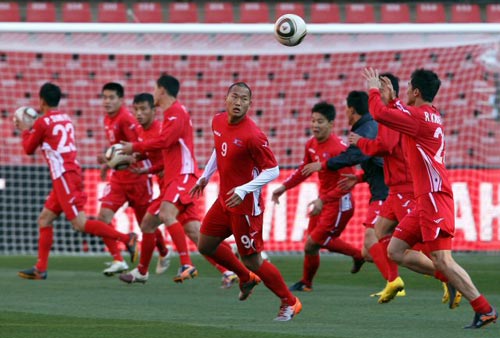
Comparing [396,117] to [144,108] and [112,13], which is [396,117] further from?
[112,13]

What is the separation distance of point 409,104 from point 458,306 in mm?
1886

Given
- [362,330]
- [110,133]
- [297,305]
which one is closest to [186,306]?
[297,305]

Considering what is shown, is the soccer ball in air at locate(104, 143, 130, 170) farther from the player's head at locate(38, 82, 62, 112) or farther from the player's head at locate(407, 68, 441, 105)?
the player's head at locate(407, 68, 441, 105)

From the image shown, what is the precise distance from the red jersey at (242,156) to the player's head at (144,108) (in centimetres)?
414

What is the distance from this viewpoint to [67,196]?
11711 mm

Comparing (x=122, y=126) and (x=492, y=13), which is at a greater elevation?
(x=492, y=13)

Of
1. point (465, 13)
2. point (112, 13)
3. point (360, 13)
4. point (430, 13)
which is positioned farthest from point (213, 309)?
point (465, 13)

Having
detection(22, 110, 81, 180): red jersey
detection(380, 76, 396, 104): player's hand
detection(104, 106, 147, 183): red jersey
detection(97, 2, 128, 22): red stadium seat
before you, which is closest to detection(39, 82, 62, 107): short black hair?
detection(22, 110, 81, 180): red jersey

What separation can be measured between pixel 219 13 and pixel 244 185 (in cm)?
1534

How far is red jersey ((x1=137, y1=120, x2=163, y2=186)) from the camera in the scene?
38.4ft

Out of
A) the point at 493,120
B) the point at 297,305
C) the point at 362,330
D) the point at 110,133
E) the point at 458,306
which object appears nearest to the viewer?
the point at 362,330

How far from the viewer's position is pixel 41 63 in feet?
66.6

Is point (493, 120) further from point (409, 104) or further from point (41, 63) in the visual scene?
point (409, 104)

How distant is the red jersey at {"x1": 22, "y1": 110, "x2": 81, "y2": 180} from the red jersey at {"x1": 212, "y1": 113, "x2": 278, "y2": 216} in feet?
13.5
